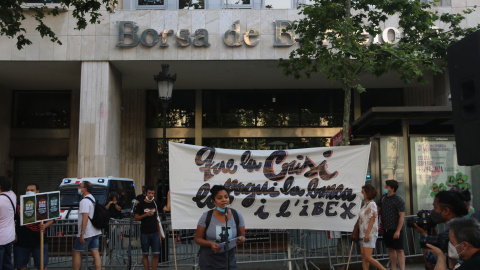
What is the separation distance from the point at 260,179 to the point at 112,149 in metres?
12.1

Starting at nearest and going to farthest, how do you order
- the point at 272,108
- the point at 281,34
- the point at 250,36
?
the point at 281,34, the point at 250,36, the point at 272,108

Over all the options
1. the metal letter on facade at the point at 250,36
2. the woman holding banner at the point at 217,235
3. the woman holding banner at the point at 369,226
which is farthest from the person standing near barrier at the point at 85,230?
the metal letter on facade at the point at 250,36

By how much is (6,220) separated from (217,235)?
405cm

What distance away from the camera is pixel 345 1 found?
11336mm

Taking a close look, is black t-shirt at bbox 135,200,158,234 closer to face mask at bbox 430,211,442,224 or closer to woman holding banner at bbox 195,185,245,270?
woman holding banner at bbox 195,185,245,270

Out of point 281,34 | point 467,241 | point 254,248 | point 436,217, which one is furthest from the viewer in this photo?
point 281,34

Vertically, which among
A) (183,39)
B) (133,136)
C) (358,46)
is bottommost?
(133,136)

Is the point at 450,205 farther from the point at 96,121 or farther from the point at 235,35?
the point at 96,121

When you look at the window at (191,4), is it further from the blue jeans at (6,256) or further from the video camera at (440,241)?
the video camera at (440,241)

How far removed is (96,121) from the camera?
725 inches

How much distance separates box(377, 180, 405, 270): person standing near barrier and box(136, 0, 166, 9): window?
14.6 meters

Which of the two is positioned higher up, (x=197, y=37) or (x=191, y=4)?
(x=191, y=4)

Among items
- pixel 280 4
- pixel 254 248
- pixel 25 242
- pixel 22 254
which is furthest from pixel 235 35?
pixel 22 254

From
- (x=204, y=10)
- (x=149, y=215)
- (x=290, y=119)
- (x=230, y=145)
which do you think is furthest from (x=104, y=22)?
(x=149, y=215)
